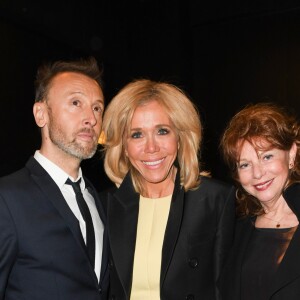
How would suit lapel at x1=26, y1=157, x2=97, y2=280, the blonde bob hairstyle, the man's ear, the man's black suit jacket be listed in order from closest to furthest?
the man's black suit jacket → suit lapel at x1=26, y1=157, x2=97, y2=280 → the man's ear → the blonde bob hairstyle


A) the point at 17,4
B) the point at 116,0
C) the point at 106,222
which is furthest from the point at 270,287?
the point at 116,0

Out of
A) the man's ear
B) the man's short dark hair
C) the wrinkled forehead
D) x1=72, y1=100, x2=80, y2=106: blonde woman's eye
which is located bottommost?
the wrinkled forehead

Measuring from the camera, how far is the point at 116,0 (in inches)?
298

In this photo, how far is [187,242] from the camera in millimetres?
2574

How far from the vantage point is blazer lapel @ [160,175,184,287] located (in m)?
2.50

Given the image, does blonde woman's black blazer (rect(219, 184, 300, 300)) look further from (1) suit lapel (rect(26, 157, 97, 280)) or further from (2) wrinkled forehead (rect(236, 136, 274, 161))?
(1) suit lapel (rect(26, 157, 97, 280))

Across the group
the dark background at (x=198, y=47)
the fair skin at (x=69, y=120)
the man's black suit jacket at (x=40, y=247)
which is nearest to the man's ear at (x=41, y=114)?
the fair skin at (x=69, y=120)

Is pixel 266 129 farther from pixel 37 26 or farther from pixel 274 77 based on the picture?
pixel 274 77

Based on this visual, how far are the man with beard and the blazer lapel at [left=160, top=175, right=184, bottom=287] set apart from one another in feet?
1.11

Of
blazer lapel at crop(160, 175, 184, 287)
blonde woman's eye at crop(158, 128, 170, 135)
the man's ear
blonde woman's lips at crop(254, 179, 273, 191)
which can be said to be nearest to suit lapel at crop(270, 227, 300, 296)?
blonde woman's lips at crop(254, 179, 273, 191)

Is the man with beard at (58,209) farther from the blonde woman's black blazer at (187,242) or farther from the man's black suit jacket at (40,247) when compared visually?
the blonde woman's black blazer at (187,242)

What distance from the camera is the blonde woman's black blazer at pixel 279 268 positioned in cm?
211

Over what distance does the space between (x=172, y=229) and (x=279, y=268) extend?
0.66 metres

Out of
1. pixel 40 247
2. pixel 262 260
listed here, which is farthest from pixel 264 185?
pixel 40 247
